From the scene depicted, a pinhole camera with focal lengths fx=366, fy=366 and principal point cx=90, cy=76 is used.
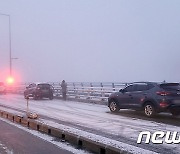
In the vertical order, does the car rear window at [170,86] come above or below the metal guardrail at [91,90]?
above

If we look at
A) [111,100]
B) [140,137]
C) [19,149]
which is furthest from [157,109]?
[19,149]

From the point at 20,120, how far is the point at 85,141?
6015 millimetres

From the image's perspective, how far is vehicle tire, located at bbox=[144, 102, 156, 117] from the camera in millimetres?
15286

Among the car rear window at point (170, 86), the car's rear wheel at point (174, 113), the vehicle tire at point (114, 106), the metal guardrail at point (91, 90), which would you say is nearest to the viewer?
the car rear window at point (170, 86)

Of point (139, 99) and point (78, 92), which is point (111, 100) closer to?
point (139, 99)

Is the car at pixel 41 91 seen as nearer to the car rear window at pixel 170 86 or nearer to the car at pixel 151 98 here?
the car at pixel 151 98

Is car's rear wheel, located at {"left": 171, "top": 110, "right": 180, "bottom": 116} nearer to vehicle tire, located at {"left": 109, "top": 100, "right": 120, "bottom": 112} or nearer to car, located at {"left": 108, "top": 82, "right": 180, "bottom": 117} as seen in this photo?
car, located at {"left": 108, "top": 82, "right": 180, "bottom": 117}

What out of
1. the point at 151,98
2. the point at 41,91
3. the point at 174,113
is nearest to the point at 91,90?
the point at 41,91

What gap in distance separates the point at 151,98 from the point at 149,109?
503 millimetres

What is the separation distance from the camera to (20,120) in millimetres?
14719

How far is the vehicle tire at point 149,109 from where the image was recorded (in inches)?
602

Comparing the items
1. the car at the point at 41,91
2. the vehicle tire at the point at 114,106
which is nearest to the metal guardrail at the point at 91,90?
the car at the point at 41,91

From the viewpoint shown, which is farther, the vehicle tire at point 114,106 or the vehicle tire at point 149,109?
the vehicle tire at point 114,106

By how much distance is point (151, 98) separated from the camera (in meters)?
15.4
